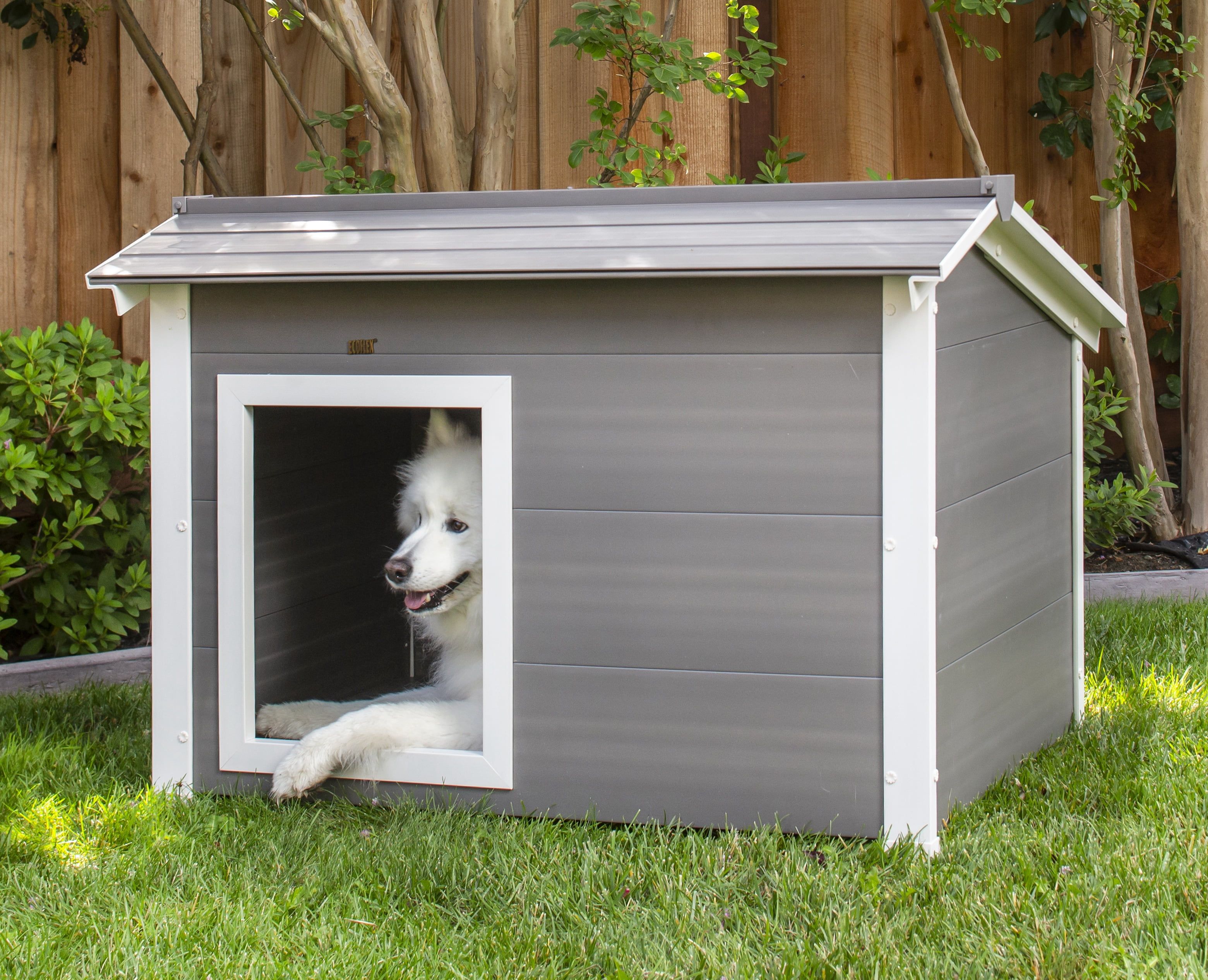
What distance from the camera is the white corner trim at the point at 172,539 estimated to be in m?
2.30

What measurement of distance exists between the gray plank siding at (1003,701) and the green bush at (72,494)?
2.16 metres

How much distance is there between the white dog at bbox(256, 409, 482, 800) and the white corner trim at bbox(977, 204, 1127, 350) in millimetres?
1038

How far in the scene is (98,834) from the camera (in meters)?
2.13

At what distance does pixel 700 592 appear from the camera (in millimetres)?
2090

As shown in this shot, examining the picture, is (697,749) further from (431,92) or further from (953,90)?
(953,90)

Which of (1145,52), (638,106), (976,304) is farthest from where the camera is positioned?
(1145,52)

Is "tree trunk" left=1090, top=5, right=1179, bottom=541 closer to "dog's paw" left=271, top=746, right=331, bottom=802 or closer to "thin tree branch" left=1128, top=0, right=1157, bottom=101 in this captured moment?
"thin tree branch" left=1128, top=0, right=1157, bottom=101

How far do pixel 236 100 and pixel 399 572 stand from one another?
216 cm

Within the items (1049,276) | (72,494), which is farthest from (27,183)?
(1049,276)

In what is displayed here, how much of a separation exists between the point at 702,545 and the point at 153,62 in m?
2.40

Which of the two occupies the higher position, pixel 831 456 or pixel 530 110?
pixel 530 110

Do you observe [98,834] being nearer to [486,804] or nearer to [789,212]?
[486,804]

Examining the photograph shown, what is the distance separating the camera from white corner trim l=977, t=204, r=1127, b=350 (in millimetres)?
2211

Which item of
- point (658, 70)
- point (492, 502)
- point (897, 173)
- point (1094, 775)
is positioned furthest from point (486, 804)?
point (897, 173)
